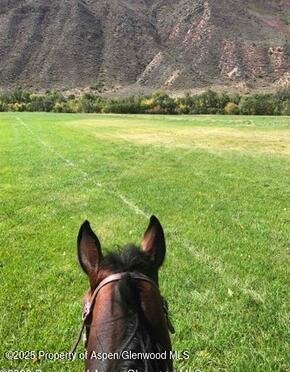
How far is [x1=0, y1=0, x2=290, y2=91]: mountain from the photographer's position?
97875 millimetres

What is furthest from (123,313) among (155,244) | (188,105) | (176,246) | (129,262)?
(188,105)

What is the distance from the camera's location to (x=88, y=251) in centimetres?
217

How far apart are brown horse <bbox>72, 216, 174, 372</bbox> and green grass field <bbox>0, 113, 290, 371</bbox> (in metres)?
0.22

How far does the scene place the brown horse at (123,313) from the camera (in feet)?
5.10

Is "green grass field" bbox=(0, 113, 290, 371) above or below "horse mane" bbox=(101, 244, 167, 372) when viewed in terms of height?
below

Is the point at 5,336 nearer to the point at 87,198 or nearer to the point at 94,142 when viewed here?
the point at 87,198

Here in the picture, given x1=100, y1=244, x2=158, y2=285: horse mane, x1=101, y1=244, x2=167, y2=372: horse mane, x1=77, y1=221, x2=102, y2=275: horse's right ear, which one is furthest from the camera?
x1=77, y1=221, x2=102, y2=275: horse's right ear

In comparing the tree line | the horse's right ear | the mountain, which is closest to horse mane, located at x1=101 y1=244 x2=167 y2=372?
the horse's right ear

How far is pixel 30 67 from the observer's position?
109250 millimetres

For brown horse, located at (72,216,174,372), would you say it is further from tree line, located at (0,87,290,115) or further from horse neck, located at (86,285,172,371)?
tree line, located at (0,87,290,115)

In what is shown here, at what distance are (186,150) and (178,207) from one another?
11.3m

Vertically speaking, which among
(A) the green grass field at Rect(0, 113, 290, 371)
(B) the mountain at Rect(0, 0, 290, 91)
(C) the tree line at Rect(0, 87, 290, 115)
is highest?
(B) the mountain at Rect(0, 0, 290, 91)

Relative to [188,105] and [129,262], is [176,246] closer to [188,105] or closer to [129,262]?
[129,262]

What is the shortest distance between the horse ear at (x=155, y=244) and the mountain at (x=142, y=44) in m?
92.7
